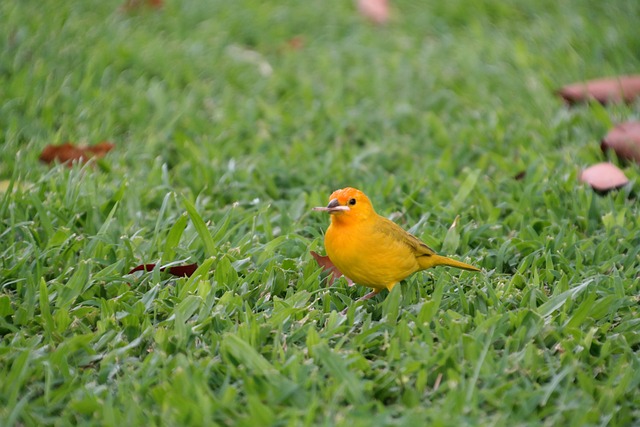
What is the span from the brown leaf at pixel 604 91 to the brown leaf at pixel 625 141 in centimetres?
65

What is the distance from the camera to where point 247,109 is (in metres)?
5.14

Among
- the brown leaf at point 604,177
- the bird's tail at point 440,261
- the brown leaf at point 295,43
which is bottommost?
the brown leaf at point 604,177

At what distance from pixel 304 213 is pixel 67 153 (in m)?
1.37

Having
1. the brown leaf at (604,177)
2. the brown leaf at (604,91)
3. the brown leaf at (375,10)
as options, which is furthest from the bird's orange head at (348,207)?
the brown leaf at (375,10)

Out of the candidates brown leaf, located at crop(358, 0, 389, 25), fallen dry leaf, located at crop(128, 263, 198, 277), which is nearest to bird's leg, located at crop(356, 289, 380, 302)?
fallen dry leaf, located at crop(128, 263, 198, 277)

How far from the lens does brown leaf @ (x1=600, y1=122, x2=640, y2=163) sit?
14.3 ft

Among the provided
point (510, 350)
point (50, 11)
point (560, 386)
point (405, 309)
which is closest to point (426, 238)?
point (405, 309)

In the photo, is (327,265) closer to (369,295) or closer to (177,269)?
(369,295)

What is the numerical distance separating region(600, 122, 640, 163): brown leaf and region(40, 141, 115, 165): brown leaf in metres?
2.81

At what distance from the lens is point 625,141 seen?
437 centimetres

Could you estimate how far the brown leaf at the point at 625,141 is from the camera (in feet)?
14.3

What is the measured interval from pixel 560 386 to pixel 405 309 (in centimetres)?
72

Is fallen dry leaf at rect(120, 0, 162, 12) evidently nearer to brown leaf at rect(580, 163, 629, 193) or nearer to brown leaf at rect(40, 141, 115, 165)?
brown leaf at rect(40, 141, 115, 165)

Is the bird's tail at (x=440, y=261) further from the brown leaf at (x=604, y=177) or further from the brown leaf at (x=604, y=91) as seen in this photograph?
the brown leaf at (x=604, y=91)
